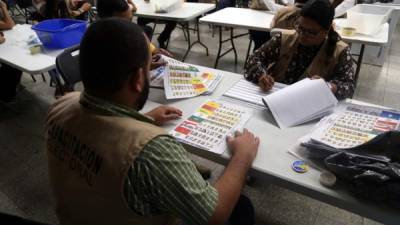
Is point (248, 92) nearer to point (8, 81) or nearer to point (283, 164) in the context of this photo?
point (283, 164)

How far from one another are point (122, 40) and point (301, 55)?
1.18 metres

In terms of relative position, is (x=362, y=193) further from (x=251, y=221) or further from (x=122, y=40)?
(x=122, y=40)

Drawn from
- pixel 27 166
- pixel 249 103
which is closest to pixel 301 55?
pixel 249 103

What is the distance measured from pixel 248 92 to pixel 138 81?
30.6 inches

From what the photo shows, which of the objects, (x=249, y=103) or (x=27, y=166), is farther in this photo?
(x=27, y=166)

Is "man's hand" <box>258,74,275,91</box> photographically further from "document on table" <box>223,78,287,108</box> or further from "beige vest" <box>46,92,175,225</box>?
"beige vest" <box>46,92,175,225</box>

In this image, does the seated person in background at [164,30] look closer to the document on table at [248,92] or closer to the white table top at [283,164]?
the document on table at [248,92]

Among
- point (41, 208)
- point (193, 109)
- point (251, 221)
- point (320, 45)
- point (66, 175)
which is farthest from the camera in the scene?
point (41, 208)

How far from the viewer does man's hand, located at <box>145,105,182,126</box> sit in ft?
3.86

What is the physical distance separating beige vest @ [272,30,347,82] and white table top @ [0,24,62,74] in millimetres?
1403

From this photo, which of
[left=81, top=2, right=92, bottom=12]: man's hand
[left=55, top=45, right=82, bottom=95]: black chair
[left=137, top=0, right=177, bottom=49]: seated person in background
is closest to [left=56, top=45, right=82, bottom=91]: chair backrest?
[left=55, top=45, right=82, bottom=95]: black chair

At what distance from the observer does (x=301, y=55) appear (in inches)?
63.0

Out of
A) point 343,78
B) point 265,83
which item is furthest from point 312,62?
point 265,83

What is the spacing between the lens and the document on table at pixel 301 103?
1159mm
